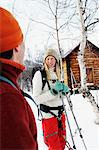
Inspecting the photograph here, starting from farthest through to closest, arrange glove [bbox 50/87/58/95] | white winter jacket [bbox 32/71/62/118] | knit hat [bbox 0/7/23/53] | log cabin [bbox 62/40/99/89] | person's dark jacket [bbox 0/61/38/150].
Answer: 1. log cabin [bbox 62/40/99/89]
2. glove [bbox 50/87/58/95]
3. white winter jacket [bbox 32/71/62/118]
4. knit hat [bbox 0/7/23/53]
5. person's dark jacket [bbox 0/61/38/150]

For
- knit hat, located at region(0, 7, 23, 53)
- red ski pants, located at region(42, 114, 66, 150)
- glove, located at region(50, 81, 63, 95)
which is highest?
knit hat, located at region(0, 7, 23, 53)

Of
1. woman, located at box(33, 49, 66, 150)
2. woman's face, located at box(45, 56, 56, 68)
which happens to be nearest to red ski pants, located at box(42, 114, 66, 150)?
woman, located at box(33, 49, 66, 150)

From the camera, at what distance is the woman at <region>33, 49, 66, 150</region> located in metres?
3.74

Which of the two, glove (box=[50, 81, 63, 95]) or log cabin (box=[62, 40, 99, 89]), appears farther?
log cabin (box=[62, 40, 99, 89])

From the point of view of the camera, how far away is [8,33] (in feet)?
3.44

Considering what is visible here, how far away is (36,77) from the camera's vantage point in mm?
3646

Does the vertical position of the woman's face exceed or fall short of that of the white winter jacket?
it exceeds it

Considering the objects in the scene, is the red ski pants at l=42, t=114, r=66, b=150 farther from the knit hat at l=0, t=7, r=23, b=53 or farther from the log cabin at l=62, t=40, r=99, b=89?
the log cabin at l=62, t=40, r=99, b=89

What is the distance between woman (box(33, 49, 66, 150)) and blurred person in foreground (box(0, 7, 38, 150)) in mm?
2556

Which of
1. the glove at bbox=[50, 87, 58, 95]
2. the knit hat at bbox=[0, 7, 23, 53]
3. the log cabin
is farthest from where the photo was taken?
the log cabin

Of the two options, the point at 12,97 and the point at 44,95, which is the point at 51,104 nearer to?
the point at 44,95

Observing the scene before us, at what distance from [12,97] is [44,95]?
278 centimetres

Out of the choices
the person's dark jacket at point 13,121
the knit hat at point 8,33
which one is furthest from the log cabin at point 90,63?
the person's dark jacket at point 13,121

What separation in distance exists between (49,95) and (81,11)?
455 centimetres
